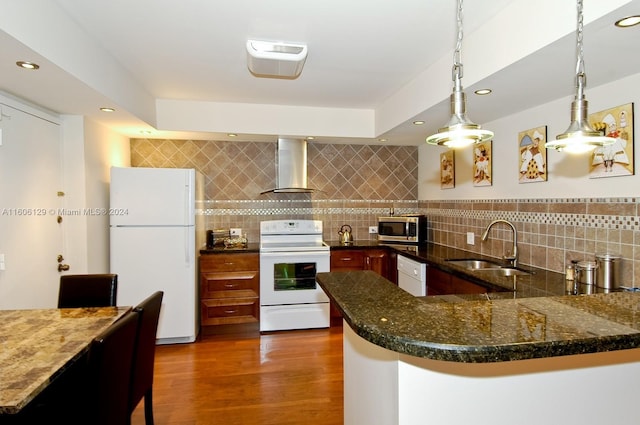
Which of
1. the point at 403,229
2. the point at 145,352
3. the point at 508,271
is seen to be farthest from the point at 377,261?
the point at 145,352

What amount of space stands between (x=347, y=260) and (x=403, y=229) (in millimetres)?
768

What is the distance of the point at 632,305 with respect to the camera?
111 cm

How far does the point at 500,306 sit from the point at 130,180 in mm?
3135

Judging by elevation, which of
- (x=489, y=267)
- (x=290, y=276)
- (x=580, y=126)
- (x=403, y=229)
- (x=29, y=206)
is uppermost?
(x=580, y=126)

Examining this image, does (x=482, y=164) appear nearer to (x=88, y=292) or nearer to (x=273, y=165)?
(x=273, y=165)

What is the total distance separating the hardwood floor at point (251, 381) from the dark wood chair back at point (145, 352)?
1.39ft

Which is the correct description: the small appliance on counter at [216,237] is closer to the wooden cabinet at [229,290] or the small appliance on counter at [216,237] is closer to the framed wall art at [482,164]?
the wooden cabinet at [229,290]

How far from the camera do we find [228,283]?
3.52m

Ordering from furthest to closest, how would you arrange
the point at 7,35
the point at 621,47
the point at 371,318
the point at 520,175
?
the point at 520,175
the point at 621,47
the point at 7,35
the point at 371,318

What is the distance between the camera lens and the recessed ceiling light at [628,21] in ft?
4.36

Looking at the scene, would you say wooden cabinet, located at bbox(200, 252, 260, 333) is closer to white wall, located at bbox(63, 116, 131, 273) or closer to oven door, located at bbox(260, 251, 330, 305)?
oven door, located at bbox(260, 251, 330, 305)

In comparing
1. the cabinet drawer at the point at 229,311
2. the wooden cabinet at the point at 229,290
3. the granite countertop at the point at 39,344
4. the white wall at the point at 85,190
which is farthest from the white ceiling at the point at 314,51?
the cabinet drawer at the point at 229,311

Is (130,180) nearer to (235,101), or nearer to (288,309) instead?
(235,101)

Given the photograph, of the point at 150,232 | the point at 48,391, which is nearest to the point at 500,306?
the point at 48,391
